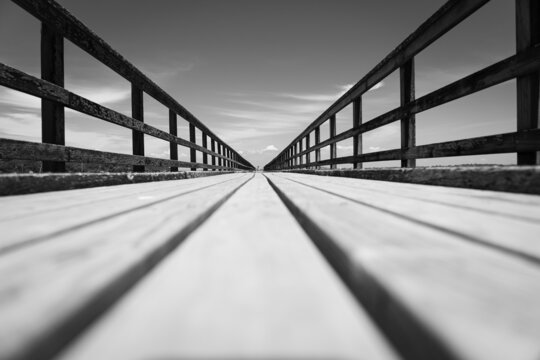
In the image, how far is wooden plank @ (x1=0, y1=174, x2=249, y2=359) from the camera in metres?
0.23

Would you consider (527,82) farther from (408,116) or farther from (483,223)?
(483,223)

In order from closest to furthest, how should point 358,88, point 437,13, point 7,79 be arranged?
point 7,79
point 437,13
point 358,88

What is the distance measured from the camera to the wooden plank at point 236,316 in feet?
0.75

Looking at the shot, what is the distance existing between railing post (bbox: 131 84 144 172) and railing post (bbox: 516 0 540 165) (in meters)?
2.99

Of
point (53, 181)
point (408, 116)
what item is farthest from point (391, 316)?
point (408, 116)

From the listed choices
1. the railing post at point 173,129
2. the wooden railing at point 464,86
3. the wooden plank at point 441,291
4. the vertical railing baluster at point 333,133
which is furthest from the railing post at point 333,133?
the wooden plank at point 441,291

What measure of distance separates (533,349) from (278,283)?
0.24 m

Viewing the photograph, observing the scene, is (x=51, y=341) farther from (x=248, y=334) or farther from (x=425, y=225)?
(x=425, y=225)

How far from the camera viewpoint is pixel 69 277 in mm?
330

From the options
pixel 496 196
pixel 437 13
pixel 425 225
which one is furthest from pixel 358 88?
pixel 425 225

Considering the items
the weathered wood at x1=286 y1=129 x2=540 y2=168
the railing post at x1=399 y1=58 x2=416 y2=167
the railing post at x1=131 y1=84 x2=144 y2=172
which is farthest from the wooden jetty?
the railing post at x1=131 y1=84 x2=144 y2=172

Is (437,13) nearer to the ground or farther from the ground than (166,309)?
farther from the ground

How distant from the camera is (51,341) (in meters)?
0.23

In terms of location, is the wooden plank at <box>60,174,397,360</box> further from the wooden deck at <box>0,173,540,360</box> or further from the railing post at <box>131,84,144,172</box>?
the railing post at <box>131,84,144,172</box>
